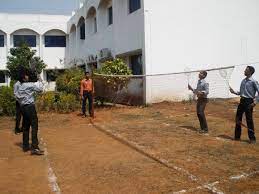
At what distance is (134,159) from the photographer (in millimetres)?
7891

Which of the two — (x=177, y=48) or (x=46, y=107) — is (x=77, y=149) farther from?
(x=177, y=48)

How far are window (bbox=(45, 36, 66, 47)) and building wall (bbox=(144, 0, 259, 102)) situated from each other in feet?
69.7

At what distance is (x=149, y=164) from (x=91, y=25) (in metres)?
22.3

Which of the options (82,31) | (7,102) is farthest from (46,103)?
(82,31)

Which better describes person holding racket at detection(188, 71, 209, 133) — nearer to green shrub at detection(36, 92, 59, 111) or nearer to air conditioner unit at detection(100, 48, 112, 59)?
green shrub at detection(36, 92, 59, 111)

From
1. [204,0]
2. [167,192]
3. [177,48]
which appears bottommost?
[167,192]

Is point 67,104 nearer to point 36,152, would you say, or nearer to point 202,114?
point 202,114

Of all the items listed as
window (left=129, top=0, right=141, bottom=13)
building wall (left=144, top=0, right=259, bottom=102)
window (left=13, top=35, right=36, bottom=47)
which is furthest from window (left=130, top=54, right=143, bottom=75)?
window (left=13, top=35, right=36, bottom=47)

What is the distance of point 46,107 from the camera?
16.8 metres

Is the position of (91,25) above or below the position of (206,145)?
above

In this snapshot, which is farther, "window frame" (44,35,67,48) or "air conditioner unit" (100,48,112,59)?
"window frame" (44,35,67,48)

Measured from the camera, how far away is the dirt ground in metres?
6.21

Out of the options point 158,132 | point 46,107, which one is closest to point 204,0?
point 46,107

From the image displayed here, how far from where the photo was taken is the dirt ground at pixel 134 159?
20.4 feet
